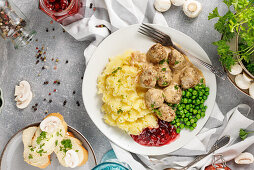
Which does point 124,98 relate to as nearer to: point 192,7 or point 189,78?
point 189,78

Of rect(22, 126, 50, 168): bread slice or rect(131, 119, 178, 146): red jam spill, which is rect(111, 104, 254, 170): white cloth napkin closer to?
rect(131, 119, 178, 146): red jam spill

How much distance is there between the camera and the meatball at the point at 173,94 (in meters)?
4.24

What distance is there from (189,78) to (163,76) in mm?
388

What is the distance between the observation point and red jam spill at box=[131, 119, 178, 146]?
448 cm

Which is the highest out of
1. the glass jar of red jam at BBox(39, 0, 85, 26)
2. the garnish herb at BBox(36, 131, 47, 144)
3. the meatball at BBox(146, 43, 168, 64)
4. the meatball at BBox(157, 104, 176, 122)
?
the glass jar of red jam at BBox(39, 0, 85, 26)

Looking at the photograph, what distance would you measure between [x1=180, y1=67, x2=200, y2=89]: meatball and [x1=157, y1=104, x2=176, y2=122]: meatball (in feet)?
1.35

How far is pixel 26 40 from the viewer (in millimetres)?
4777

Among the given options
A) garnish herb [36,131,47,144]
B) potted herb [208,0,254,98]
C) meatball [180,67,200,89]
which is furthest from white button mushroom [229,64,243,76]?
garnish herb [36,131,47,144]

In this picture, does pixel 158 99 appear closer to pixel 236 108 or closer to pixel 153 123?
pixel 153 123

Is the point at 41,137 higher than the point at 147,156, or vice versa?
the point at 41,137

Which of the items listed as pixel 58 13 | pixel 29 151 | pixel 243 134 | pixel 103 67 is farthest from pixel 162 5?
pixel 29 151

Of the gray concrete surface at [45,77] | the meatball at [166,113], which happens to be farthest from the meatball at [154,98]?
the gray concrete surface at [45,77]

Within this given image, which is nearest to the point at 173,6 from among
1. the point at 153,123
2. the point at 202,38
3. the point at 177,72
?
the point at 202,38

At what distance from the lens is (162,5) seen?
4.40m
